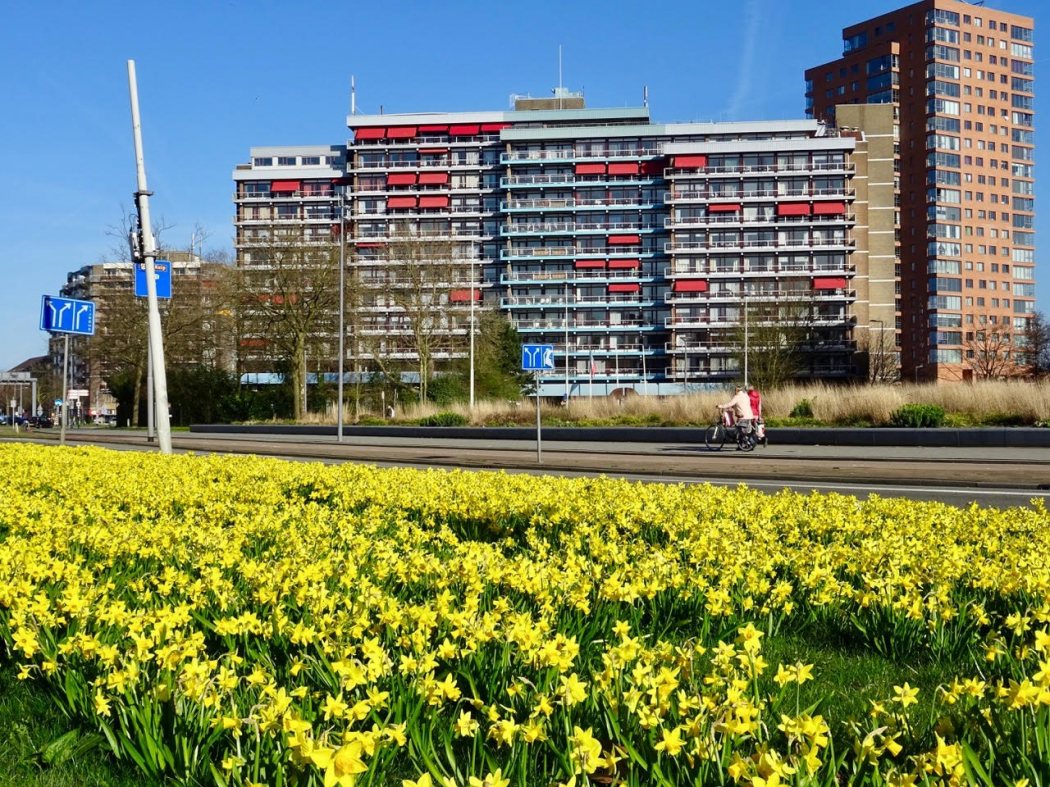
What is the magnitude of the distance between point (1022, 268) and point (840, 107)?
4178 centimetres

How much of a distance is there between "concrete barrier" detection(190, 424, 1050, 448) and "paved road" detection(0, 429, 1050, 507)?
810 mm

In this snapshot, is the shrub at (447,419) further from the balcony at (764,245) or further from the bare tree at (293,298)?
the balcony at (764,245)

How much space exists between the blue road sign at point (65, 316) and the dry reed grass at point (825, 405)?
57.4 feet

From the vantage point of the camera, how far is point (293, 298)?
51719 mm

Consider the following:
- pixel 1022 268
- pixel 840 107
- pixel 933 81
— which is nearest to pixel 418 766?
pixel 840 107

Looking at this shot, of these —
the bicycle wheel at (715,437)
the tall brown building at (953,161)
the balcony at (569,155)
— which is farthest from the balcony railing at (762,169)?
the bicycle wheel at (715,437)

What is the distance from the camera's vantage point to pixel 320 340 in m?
52.5

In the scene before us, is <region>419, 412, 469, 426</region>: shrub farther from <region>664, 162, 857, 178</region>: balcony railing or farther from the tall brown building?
the tall brown building

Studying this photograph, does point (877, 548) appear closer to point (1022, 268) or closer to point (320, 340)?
point (320, 340)

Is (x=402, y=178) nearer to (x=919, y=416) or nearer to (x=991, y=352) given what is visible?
(x=991, y=352)

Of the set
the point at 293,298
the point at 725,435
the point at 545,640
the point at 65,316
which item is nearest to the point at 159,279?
the point at 65,316

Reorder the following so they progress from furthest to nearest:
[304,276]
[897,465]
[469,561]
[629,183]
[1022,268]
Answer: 1. [1022,268]
2. [629,183]
3. [304,276]
4. [897,465]
5. [469,561]

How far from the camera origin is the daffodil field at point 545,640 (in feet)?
9.26

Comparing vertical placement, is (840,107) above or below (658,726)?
above
